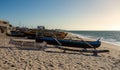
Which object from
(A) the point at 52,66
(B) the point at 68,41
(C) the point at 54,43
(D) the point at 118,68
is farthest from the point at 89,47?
(A) the point at 52,66

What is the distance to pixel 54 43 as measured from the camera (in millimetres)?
18250

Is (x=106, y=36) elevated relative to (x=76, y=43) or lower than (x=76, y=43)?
lower

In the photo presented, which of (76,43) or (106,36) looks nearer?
(76,43)

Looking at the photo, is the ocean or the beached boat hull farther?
the ocean

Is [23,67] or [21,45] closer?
[23,67]

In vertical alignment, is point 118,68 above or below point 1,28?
below

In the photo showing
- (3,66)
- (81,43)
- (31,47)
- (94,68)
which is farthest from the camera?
(81,43)

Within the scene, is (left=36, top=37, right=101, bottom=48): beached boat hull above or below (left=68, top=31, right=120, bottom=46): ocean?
above

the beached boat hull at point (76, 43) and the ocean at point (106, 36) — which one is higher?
the beached boat hull at point (76, 43)

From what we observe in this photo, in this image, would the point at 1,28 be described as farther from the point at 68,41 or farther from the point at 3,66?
the point at 3,66

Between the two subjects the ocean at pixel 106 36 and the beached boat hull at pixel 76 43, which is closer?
the beached boat hull at pixel 76 43

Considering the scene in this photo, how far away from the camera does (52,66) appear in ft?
27.9

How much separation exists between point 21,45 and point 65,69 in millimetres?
7689

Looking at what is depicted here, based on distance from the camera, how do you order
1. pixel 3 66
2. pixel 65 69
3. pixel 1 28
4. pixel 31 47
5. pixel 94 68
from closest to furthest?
pixel 3 66 < pixel 65 69 < pixel 94 68 < pixel 31 47 < pixel 1 28
